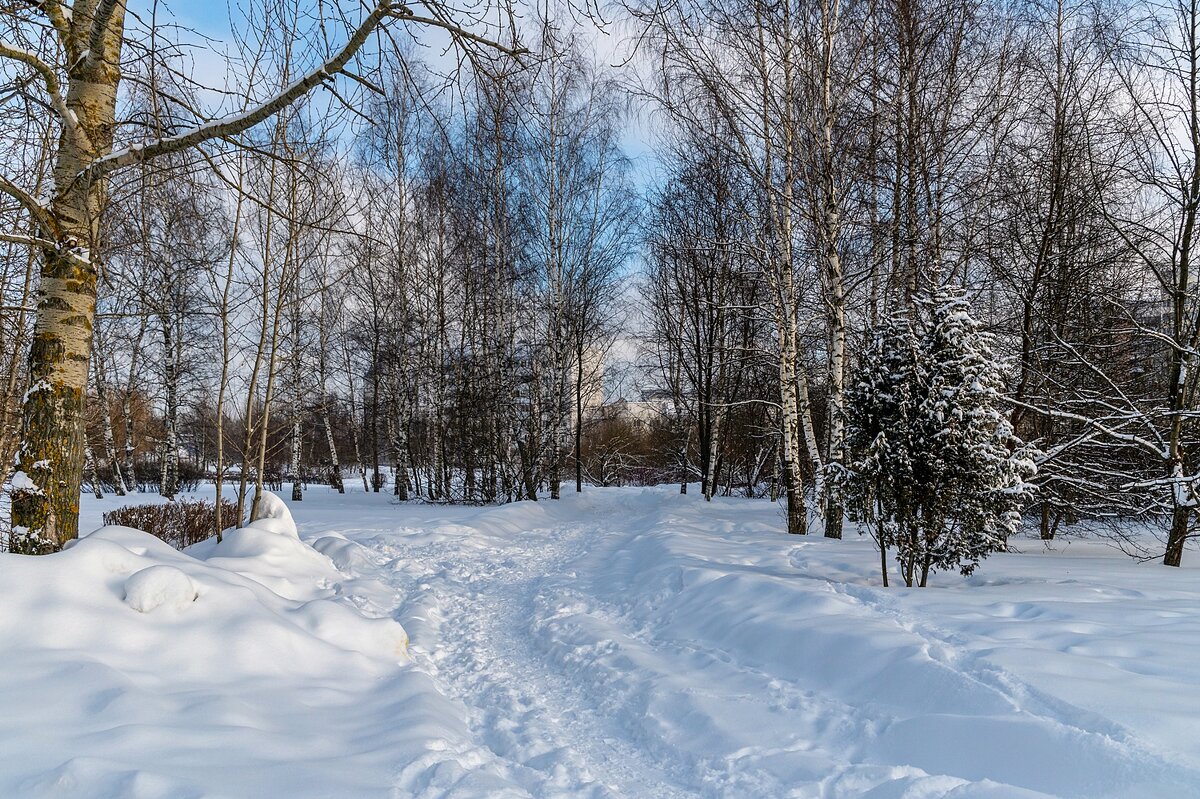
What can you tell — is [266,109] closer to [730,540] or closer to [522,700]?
[522,700]

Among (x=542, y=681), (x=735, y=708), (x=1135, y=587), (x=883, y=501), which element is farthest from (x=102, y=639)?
(x=1135, y=587)

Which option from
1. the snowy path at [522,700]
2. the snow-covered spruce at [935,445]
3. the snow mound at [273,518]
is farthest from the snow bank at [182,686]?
the snow-covered spruce at [935,445]

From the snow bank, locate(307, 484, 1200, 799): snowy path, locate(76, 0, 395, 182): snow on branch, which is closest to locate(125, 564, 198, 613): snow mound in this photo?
the snow bank

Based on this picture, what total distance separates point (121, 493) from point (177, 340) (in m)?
4.75

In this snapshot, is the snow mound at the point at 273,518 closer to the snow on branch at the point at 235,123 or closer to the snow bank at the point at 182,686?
the snow bank at the point at 182,686

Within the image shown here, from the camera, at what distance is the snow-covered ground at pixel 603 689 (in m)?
2.32

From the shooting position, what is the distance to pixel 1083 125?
7.18 meters

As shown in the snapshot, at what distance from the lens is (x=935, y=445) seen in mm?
5238

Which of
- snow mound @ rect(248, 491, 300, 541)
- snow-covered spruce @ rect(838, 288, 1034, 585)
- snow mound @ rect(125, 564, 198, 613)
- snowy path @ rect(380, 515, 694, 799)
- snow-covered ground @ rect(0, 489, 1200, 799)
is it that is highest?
snow-covered spruce @ rect(838, 288, 1034, 585)

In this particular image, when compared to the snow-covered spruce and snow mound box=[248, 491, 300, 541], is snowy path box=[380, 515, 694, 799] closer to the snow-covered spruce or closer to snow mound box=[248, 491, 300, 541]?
snow mound box=[248, 491, 300, 541]

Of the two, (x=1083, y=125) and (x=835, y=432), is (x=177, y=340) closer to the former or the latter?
(x=835, y=432)

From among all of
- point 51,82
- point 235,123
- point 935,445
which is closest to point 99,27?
point 51,82

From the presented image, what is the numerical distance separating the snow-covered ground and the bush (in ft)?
11.4

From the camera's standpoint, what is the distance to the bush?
795cm
